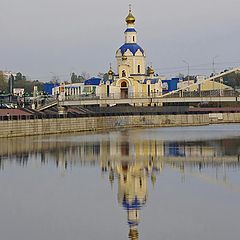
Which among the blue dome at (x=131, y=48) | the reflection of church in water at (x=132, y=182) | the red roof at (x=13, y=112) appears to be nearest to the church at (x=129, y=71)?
the blue dome at (x=131, y=48)

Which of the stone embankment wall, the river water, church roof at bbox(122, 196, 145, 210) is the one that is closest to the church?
the stone embankment wall

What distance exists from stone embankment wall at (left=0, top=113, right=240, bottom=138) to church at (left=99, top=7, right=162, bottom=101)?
10019 millimetres

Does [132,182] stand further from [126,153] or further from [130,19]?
[130,19]

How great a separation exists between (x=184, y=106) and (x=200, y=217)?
8402 centimetres

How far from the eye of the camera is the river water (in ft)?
53.9

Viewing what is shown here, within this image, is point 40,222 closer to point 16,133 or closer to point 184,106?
point 16,133

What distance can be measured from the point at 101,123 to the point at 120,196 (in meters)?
52.9

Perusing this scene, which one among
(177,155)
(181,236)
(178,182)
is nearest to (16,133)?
(177,155)

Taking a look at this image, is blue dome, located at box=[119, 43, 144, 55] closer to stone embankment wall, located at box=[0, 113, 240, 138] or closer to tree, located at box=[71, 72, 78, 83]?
stone embankment wall, located at box=[0, 113, 240, 138]

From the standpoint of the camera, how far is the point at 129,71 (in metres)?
102

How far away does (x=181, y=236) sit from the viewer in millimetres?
15594

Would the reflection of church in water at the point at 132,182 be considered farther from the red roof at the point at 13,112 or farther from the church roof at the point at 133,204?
the red roof at the point at 13,112

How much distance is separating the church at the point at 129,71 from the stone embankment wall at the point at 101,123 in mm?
10019

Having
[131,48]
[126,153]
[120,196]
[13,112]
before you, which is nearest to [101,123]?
[13,112]
